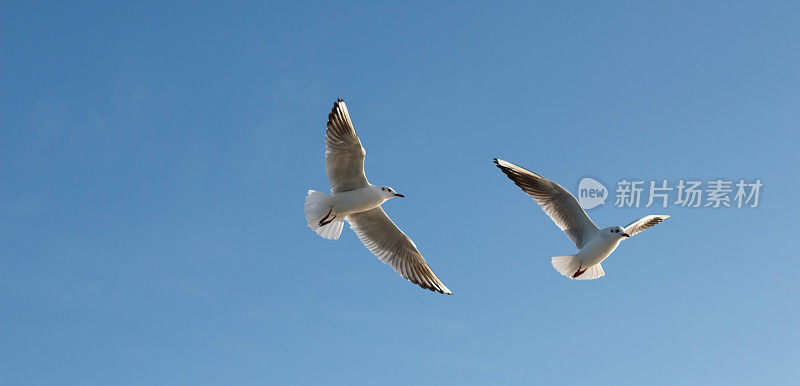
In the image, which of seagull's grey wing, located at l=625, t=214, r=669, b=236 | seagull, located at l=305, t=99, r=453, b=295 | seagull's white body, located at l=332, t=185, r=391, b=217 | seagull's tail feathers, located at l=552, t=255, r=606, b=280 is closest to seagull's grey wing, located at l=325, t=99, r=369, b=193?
seagull, located at l=305, t=99, r=453, b=295

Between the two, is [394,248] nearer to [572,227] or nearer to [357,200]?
[357,200]

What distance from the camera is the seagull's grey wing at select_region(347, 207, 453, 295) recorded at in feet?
36.7

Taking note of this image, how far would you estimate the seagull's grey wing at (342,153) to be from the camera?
10.4 metres

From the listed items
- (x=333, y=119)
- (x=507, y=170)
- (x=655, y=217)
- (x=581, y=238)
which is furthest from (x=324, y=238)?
(x=655, y=217)

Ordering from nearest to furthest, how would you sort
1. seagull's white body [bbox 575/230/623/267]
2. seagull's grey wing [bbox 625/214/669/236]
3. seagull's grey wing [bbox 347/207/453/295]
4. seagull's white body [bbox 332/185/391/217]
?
seagull's white body [bbox 332/185/391/217]
seagull's white body [bbox 575/230/623/267]
seagull's grey wing [bbox 347/207/453/295]
seagull's grey wing [bbox 625/214/669/236]

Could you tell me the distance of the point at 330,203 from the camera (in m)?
10.6

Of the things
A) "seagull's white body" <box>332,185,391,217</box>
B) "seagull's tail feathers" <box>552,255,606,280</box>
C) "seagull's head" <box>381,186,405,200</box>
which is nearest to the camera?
"seagull's white body" <box>332,185,391,217</box>

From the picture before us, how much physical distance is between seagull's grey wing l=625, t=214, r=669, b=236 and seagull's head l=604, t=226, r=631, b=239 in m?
0.30

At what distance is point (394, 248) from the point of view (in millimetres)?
11359

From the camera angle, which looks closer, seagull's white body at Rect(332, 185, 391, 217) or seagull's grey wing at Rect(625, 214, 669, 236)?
seagull's white body at Rect(332, 185, 391, 217)

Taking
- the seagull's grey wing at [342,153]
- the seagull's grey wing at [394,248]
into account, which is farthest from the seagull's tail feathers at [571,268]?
the seagull's grey wing at [342,153]

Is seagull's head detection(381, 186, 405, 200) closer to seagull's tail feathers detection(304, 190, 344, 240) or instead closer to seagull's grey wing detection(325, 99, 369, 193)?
seagull's grey wing detection(325, 99, 369, 193)

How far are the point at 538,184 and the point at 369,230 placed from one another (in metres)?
2.10

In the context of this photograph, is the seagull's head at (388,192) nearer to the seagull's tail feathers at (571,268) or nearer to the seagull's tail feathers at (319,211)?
the seagull's tail feathers at (319,211)
